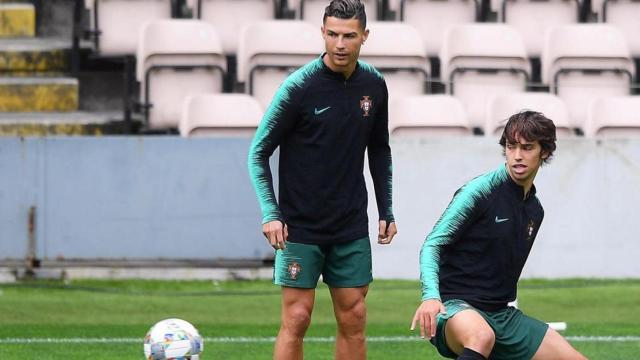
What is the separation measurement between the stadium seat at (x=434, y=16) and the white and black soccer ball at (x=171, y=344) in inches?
339

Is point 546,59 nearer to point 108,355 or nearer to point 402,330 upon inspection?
point 402,330

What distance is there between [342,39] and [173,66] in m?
7.13

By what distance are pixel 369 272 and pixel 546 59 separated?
7.91 meters

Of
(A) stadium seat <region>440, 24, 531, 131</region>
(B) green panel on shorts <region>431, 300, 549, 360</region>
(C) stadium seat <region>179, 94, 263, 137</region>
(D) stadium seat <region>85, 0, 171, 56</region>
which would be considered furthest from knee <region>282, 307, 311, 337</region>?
(D) stadium seat <region>85, 0, 171, 56</region>

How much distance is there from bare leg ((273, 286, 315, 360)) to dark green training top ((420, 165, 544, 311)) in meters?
0.81

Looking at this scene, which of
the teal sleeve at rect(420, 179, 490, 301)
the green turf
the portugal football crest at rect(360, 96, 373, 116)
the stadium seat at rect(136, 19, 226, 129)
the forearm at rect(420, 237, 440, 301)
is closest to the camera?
the forearm at rect(420, 237, 440, 301)

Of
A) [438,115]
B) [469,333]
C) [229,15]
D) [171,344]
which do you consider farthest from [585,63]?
[469,333]

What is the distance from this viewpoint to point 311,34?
13977mm

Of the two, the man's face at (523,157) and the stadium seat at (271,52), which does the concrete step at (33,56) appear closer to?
the stadium seat at (271,52)

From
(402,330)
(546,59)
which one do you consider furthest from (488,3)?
(402,330)

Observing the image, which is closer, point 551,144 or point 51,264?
point 551,144

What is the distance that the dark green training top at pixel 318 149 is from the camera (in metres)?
6.88

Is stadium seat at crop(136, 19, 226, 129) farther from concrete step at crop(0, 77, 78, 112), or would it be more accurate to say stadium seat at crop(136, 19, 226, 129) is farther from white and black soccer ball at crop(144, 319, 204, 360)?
white and black soccer ball at crop(144, 319, 204, 360)

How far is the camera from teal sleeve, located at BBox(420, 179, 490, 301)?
6.09 meters
